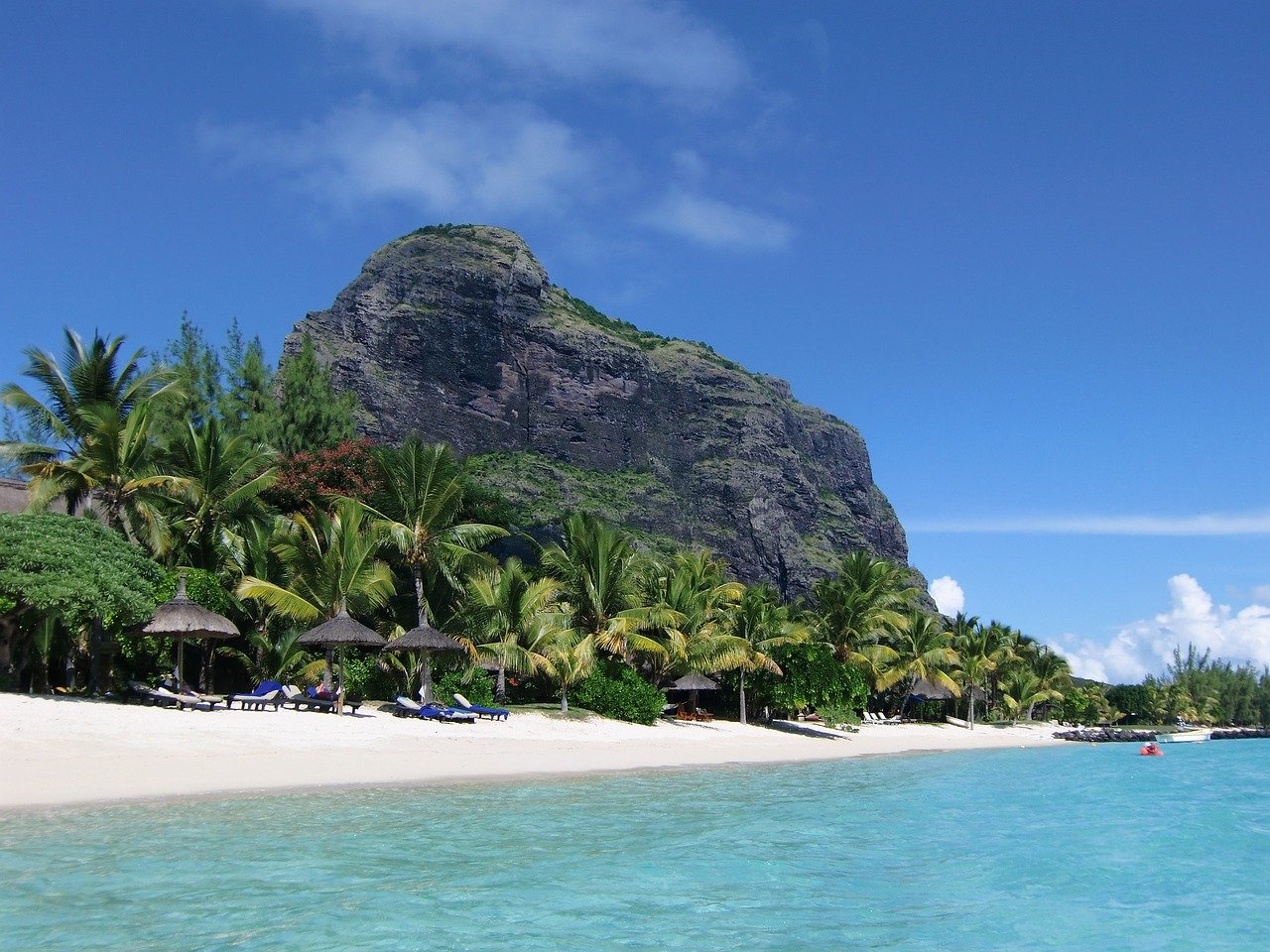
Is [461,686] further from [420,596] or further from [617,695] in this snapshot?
[617,695]

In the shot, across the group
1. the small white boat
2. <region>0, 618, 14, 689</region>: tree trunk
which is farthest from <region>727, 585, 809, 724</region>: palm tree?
the small white boat

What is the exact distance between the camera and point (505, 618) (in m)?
26.1

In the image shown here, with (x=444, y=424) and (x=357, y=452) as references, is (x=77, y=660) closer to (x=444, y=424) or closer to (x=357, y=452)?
(x=357, y=452)

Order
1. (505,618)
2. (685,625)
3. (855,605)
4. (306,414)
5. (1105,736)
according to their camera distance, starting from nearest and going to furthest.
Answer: (505,618)
(685,625)
(306,414)
(855,605)
(1105,736)

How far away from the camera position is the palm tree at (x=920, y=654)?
1709 inches

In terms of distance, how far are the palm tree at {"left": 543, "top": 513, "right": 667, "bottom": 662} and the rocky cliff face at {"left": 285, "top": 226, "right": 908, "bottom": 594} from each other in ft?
224

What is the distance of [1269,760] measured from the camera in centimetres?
4225

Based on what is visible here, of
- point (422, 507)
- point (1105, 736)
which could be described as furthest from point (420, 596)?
point (1105, 736)

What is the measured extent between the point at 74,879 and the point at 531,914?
3.99 meters

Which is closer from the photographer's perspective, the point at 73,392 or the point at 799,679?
the point at 73,392

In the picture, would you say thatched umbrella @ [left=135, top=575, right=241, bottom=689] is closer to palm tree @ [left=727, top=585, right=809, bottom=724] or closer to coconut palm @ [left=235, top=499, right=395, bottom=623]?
coconut palm @ [left=235, top=499, right=395, bottom=623]

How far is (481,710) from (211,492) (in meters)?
8.96

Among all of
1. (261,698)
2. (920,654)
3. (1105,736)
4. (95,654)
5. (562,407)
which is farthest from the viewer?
(562,407)

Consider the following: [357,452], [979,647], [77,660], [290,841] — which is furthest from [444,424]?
[290,841]
